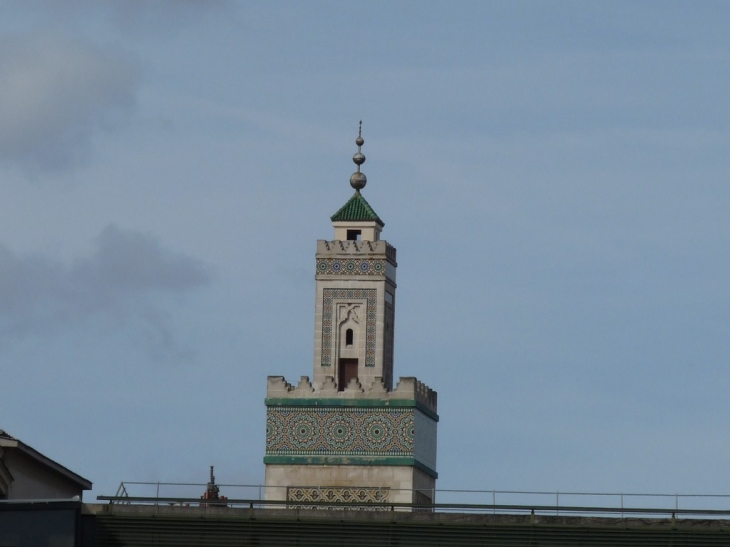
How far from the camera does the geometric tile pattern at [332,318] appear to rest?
3526 inches

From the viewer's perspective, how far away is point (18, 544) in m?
62.1

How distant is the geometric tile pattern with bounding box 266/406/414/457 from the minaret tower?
0.03 m

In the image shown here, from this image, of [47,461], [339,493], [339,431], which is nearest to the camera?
[47,461]

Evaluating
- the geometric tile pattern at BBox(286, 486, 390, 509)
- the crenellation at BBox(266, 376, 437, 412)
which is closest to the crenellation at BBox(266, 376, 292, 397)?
the crenellation at BBox(266, 376, 437, 412)

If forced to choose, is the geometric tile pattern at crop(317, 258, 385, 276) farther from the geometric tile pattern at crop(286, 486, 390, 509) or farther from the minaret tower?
the geometric tile pattern at crop(286, 486, 390, 509)

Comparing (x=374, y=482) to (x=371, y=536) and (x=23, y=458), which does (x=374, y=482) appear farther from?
(x=371, y=536)

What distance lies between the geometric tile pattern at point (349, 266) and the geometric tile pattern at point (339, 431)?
4.65 m

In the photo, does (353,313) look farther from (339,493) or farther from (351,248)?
(339,493)

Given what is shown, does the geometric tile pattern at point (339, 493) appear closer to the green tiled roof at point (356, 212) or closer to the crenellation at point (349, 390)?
the crenellation at point (349, 390)

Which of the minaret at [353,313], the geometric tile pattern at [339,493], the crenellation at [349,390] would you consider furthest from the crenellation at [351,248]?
the geometric tile pattern at [339,493]

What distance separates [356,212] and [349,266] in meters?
2.26

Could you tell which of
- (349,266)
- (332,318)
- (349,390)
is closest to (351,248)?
(349,266)

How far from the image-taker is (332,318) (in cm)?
8988

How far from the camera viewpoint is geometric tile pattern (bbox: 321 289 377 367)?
294 ft
